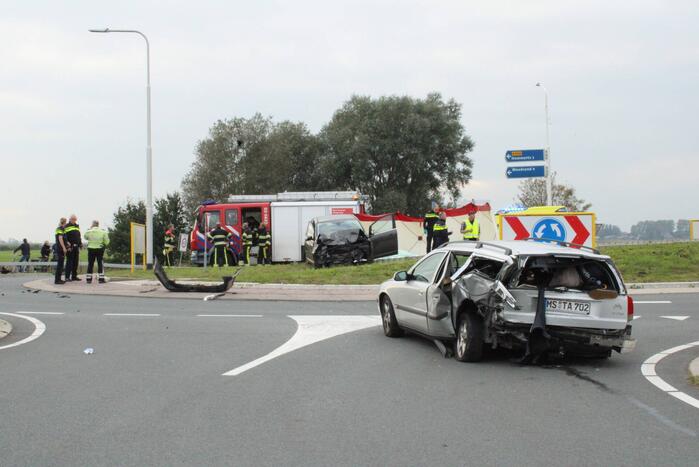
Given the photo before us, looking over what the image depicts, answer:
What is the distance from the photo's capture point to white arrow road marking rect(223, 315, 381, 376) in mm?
9086

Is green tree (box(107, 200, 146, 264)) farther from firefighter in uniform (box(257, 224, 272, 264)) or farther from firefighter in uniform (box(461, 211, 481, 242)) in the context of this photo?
firefighter in uniform (box(461, 211, 481, 242))

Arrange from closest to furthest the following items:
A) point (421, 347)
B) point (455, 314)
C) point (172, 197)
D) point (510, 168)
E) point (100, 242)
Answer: point (455, 314)
point (421, 347)
point (100, 242)
point (510, 168)
point (172, 197)

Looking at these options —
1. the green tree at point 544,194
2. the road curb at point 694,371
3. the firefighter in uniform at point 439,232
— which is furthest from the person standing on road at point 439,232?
the green tree at point 544,194

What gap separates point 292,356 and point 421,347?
187 centimetres

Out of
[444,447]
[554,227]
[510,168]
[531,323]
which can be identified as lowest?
[444,447]

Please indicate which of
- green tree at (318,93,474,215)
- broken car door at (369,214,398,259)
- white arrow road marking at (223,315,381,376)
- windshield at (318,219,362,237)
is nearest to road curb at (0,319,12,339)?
white arrow road marking at (223,315,381,376)

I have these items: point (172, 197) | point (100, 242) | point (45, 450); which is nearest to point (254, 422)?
point (45, 450)

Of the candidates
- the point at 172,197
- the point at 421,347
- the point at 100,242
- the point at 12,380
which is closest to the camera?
the point at 12,380

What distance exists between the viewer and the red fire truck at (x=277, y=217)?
101 ft

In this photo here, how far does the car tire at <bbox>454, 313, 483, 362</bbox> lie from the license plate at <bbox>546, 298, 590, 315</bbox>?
82cm

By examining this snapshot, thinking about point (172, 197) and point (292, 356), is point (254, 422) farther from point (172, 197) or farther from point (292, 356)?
point (172, 197)

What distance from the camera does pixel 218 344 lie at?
33.3 feet

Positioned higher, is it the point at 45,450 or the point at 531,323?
the point at 531,323

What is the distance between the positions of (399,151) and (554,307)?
49064 mm
